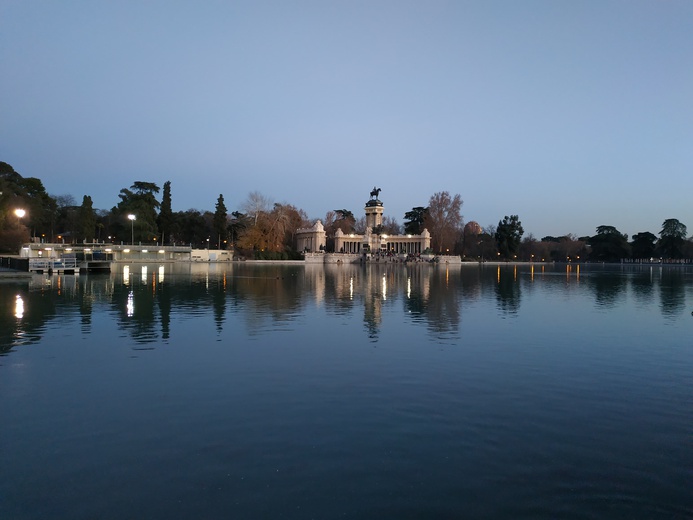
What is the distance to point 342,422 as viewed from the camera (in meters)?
8.38

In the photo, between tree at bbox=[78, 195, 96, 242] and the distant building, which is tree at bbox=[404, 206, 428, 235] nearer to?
the distant building

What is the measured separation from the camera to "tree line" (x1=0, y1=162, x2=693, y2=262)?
3403 inches

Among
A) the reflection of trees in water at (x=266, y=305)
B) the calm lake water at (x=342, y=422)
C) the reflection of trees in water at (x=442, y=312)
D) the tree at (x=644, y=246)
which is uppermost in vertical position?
the tree at (x=644, y=246)

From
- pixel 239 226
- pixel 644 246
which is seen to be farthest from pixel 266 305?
pixel 644 246

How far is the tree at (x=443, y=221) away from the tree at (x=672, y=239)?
222 ft

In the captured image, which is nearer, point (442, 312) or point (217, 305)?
point (442, 312)

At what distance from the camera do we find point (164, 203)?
93.8 metres

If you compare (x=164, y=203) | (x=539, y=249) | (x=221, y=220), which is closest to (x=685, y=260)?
(x=539, y=249)

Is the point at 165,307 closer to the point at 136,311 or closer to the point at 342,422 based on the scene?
the point at 136,311

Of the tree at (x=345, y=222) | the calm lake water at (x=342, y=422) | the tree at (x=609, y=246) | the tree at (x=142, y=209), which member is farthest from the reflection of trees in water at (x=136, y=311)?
the tree at (x=609, y=246)

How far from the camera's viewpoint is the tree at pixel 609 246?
146250 mm

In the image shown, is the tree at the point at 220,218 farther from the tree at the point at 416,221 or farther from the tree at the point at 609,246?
the tree at the point at 609,246

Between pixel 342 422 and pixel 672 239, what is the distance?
539 ft

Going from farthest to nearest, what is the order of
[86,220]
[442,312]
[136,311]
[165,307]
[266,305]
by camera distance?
[86,220]
[266,305]
[165,307]
[442,312]
[136,311]
